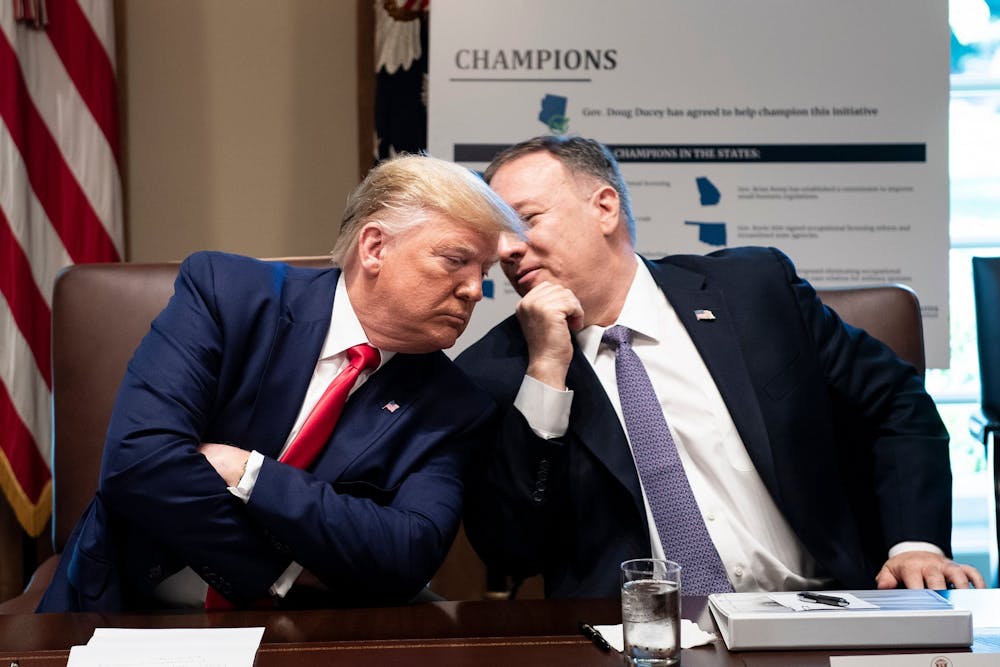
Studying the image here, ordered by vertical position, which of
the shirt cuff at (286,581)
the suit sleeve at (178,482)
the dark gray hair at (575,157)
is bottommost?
the shirt cuff at (286,581)

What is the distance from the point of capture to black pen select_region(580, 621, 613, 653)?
1418 mm

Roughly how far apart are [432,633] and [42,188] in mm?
2716

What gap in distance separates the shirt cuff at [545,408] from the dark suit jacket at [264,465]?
8 centimetres

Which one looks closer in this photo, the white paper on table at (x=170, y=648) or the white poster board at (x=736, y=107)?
the white paper on table at (x=170, y=648)

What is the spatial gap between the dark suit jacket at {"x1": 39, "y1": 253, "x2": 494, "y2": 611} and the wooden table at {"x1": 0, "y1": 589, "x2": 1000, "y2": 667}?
0.62 feet

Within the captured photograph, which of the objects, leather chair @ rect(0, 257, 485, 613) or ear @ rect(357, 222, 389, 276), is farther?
leather chair @ rect(0, 257, 485, 613)

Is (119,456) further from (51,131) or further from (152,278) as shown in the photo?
(51,131)

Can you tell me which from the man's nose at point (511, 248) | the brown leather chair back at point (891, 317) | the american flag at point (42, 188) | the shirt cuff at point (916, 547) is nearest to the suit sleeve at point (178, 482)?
the man's nose at point (511, 248)

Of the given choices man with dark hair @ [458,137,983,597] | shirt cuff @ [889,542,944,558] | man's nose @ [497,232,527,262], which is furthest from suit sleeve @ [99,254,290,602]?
shirt cuff @ [889,542,944,558]

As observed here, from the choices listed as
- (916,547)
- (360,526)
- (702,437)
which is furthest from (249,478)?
(916,547)

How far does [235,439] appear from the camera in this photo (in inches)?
79.6

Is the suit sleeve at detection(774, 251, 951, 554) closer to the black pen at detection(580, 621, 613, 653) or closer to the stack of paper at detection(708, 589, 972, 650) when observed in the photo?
the stack of paper at detection(708, 589, 972, 650)

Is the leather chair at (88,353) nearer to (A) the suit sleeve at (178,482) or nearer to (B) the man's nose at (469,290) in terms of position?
(A) the suit sleeve at (178,482)

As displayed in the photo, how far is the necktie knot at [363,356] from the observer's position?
2.06 meters
